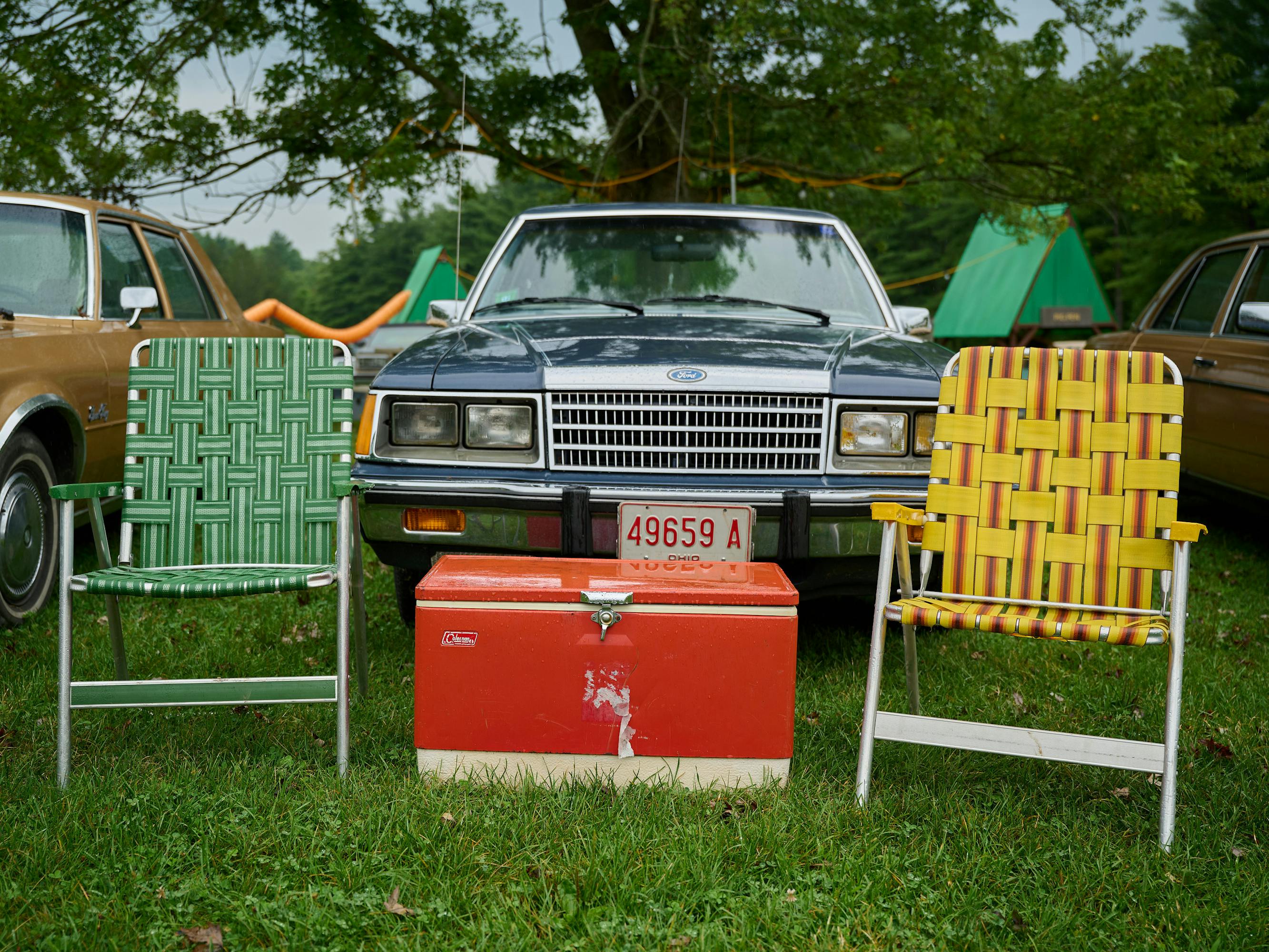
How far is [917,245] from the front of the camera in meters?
50.2

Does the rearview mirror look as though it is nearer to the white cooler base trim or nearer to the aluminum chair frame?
the aluminum chair frame

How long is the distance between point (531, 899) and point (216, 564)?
1592mm

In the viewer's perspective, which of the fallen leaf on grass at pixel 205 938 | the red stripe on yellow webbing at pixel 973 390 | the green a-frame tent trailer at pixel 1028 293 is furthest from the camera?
the green a-frame tent trailer at pixel 1028 293

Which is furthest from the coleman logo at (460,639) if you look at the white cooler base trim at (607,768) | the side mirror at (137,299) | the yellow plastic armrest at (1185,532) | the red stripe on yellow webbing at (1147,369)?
the side mirror at (137,299)

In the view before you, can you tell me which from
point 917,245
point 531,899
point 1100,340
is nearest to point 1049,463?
point 531,899

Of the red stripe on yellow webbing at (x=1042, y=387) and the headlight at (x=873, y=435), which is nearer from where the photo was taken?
the red stripe on yellow webbing at (x=1042, y=387)

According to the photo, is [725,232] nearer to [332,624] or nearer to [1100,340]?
[332,624]

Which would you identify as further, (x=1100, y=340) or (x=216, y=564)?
(x=1100, y=340)

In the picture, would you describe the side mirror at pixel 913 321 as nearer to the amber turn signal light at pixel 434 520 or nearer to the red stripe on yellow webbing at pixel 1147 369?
the red stripe on yellow webbing at pixel 1147 369

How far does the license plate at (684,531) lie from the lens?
353 centimetres

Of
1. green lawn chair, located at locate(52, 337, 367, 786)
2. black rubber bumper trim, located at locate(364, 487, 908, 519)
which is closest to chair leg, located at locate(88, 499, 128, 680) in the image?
green lawn chair, located at locate(52, 337, 367, 786)

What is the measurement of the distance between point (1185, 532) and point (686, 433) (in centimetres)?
149

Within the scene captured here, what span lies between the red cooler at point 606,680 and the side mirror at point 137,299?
115 inches

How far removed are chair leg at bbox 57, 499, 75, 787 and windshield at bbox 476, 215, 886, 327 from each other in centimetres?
207
